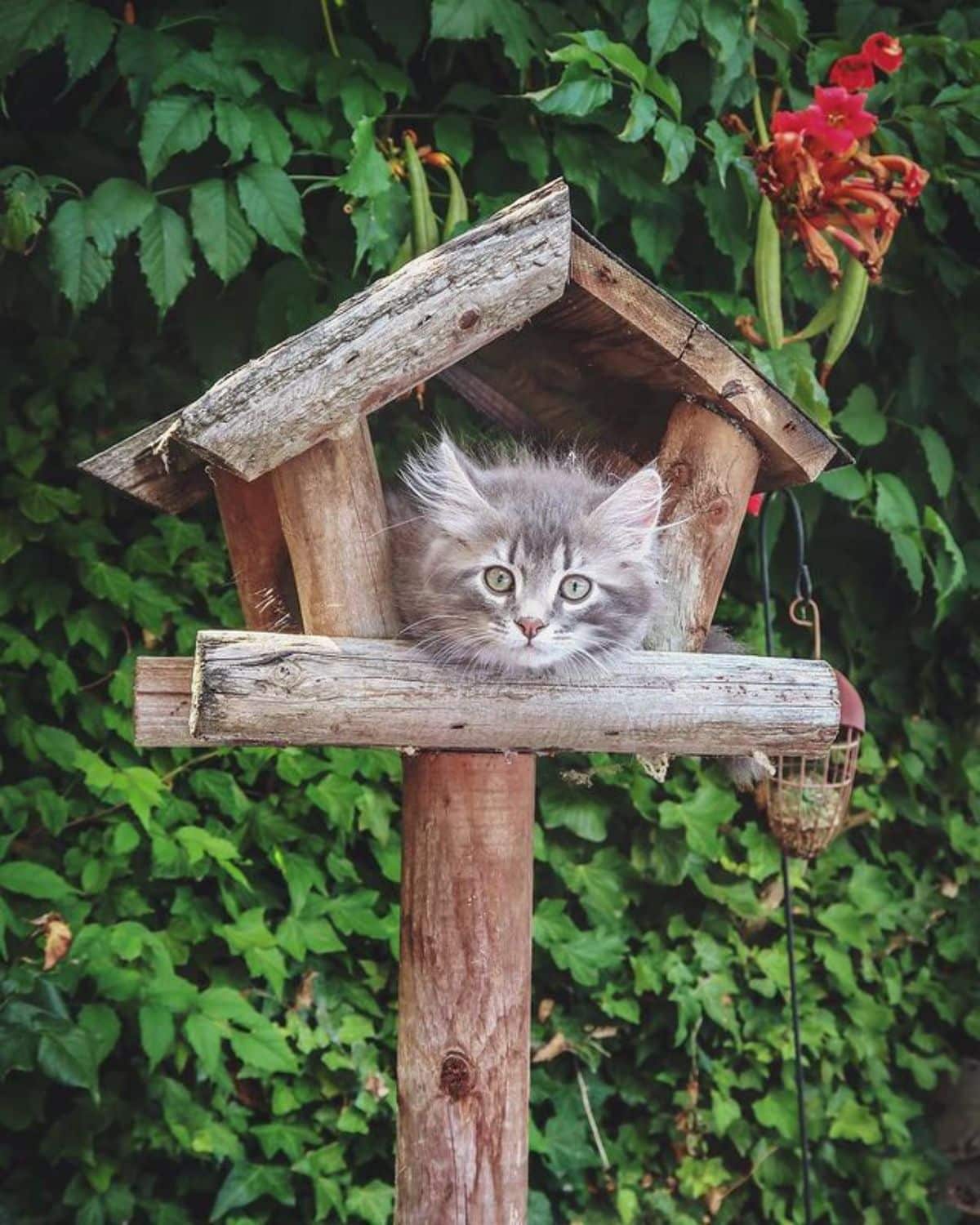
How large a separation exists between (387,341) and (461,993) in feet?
2.53

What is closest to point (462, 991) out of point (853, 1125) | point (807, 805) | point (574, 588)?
point (574, 588)

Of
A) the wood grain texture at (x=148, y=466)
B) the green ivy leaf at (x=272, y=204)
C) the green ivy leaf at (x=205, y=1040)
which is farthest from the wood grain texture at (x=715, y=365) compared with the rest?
the green ivy leaf at (x=205, y=1040)

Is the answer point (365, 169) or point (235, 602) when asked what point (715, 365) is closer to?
point (365, 169)

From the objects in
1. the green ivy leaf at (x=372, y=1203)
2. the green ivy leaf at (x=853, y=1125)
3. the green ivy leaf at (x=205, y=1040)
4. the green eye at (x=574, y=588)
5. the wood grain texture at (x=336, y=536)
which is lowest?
the green ivy leaf at (x=372, y=1203)

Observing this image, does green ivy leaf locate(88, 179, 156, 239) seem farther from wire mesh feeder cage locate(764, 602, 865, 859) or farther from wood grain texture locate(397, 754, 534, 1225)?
wire mesh feeder cage locate(764, 602, 865, 859)

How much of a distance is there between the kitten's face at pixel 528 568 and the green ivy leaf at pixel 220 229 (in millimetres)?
754

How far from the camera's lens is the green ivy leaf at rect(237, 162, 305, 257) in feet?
6.93

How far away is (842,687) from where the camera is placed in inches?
80.4

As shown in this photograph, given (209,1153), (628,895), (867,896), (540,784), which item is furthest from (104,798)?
(867,896)

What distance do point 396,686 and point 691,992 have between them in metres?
1.63

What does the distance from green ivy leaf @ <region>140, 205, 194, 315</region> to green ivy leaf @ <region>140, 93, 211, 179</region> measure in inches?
2.8

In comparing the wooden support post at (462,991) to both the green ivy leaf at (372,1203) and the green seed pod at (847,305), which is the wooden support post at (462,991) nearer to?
the green ivy leaf at (372,1203)

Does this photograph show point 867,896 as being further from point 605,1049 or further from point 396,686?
point 396,686

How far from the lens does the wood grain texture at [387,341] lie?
1.32 m
